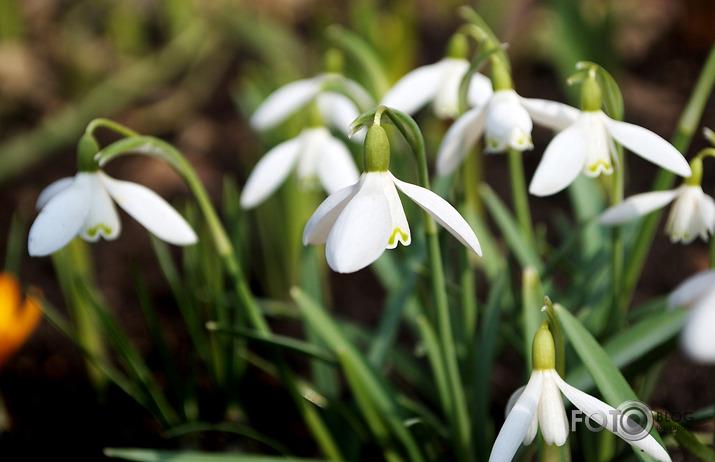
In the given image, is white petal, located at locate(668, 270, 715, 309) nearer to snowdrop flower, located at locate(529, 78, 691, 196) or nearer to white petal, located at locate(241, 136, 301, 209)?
snowdrop flower, located at locate(529, 78, 691, 196)

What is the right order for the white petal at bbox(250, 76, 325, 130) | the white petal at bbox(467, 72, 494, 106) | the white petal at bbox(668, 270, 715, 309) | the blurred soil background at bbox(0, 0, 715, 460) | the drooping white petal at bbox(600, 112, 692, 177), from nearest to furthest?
1. the white petal at bbox(668, 270, 715, 309)
2. the drooping white petal at bbox(600, 112, 692, 177)
3. the white petal at bbox(467, 72, 494, 106)
4. the white petal at bbox(250, 76, 325, 130)
5. the blurred soil background at bbox(0, 0, 715, 460)

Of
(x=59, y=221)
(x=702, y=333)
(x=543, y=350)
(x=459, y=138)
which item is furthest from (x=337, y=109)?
(x=702, y=333)

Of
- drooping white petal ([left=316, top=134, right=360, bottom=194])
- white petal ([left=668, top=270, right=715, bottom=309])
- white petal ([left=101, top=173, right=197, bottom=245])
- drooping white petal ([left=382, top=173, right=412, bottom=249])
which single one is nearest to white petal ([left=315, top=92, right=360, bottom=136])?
drooping white petal ([left=316, top=134, right=360, bottom=194])

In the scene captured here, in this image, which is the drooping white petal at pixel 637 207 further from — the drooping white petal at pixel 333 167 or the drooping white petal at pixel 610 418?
the drooping white petal at pixel 333 167

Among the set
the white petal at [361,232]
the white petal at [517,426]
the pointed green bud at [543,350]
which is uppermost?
the white petal at [361,232]

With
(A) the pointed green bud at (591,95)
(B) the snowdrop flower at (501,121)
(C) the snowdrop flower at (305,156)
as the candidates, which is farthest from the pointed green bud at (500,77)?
(C) the snowdrop flower at (305,156)

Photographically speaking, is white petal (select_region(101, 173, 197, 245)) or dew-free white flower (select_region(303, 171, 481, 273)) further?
white petal (select_region(101, 173, 197, 245))
